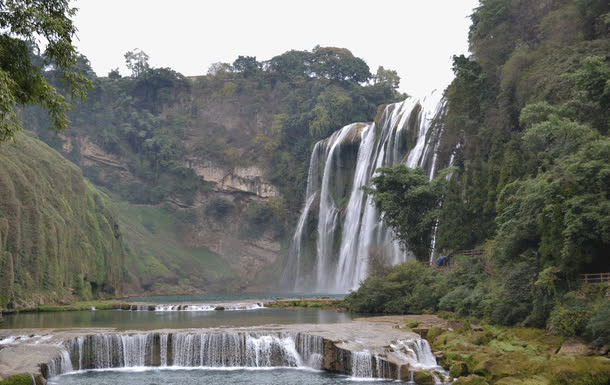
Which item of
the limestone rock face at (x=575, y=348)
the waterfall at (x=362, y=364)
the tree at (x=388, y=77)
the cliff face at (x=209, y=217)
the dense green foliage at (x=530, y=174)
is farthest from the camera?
the tree at (x=388, y=77)

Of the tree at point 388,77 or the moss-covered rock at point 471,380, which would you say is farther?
the tree at point 388,77

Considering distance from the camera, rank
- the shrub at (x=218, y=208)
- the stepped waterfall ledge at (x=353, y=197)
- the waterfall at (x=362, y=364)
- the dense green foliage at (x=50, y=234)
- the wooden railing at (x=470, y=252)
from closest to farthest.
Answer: the waterfall at (x=362, y=364)
the wooden railing at (x=470, y=252)
the dense green foliage at (x=50, y=234)
the stepped waterfall ledge at (x=353, y=197)
the shrub at (x=218, y=208)

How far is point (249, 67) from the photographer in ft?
335

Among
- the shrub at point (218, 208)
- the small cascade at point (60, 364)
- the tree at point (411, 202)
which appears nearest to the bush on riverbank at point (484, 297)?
the tree at point (411, 202)

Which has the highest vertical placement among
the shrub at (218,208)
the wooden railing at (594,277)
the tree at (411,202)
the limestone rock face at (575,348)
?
the shrub at (218,208)

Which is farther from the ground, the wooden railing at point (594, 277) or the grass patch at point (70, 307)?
the wooden railing at point (594, 277)

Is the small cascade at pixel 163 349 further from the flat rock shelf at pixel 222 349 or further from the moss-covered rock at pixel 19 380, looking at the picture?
the moss-covered rock at pixel 19 380

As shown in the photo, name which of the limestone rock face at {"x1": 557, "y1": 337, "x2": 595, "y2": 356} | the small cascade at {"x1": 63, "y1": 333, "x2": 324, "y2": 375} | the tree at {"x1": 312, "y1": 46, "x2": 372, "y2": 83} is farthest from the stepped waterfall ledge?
the tree at {"x1": 312, "y1": 46, "x2": 372, "y2": 83}

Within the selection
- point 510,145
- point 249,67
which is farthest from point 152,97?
point 510,145

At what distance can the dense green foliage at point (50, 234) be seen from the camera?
1556 inches

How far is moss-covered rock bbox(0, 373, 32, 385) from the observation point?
48.8 ft

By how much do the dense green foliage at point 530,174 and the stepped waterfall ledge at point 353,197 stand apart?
6.24 meters

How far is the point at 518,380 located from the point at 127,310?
3118cm

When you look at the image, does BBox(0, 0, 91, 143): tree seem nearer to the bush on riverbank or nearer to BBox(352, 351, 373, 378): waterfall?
BBox(352, 351, 373, 378): waterfall
